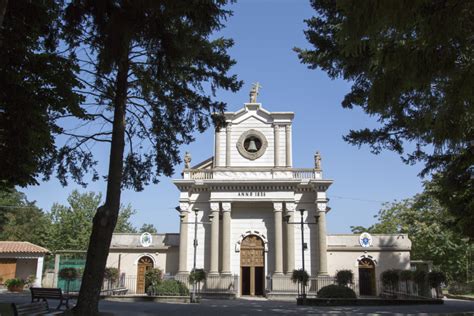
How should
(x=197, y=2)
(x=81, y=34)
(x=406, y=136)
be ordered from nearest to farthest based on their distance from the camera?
(x=197, y=2) < (x=81, y=34) < (x=406, y=136)

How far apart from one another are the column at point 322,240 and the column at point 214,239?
6629 mm

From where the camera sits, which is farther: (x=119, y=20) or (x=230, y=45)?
(x=230, y=45)

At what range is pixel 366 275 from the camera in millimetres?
30000

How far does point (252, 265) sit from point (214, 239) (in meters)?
3.15

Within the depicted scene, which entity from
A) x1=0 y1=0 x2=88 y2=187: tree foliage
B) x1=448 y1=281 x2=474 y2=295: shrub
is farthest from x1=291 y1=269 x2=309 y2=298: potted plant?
x1=448 y1=281 x2=474 y2=295: shrub

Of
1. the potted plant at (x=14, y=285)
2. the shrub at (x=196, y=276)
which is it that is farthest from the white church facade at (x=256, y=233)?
the potted plant at (x=14, y=285)

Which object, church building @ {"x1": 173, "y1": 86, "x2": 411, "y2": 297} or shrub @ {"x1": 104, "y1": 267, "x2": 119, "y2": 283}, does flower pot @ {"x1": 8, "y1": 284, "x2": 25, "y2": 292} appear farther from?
church building @ {"x1": 173, "y1": 86, "x2": 411, "y2": 297}

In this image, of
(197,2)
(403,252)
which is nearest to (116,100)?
(197,2)

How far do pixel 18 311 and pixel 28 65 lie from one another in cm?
637

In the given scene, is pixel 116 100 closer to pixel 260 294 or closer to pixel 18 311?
pixel 18 311

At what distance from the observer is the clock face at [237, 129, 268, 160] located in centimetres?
3105

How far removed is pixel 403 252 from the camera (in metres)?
29.9

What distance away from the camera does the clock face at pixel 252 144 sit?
31.0 meters

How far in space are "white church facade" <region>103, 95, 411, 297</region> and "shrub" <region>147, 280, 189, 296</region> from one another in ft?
10.6
